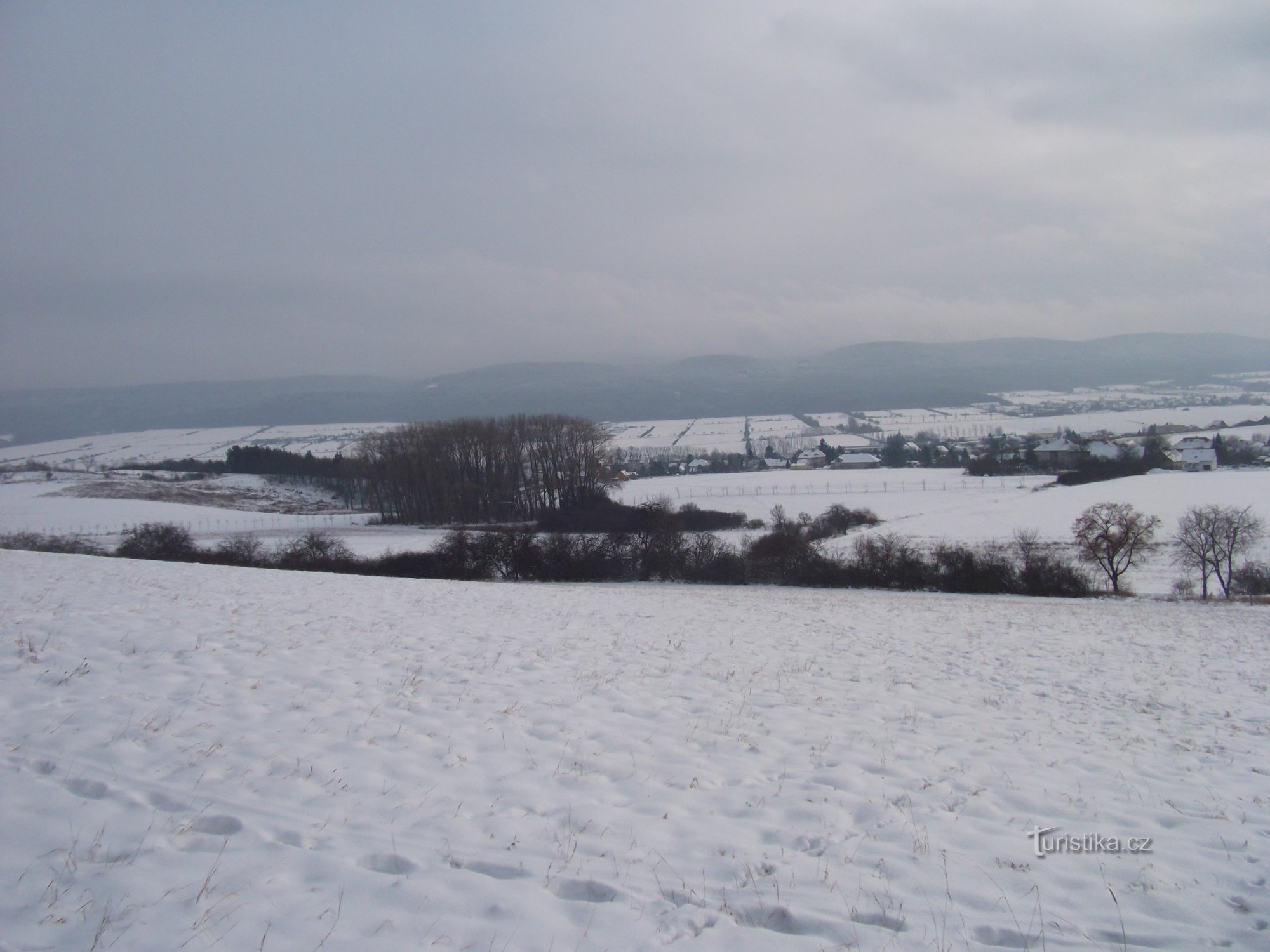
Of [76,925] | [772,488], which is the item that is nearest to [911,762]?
[76,925]

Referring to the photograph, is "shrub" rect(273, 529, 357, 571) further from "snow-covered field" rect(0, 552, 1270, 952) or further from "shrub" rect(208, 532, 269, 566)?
"snow-covered field" rect(0, 552, 1270, 952)

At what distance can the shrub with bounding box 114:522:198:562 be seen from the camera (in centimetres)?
3800

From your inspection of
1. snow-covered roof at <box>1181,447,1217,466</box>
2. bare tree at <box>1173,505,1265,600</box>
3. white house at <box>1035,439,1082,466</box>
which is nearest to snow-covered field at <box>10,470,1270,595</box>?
bare tree at <box>1173,505,1265,600</box>

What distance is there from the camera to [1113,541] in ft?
114

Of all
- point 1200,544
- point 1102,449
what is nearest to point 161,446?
Answer: point 1200,544

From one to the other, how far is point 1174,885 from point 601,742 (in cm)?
506

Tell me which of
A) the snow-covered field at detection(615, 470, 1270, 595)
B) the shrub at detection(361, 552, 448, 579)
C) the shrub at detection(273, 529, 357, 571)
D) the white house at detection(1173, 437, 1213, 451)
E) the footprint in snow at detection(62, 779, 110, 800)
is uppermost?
the footprint in snow at detection(62, 779, 110, 800)

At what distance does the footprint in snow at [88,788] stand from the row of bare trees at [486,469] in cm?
6422

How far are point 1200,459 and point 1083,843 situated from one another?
115m

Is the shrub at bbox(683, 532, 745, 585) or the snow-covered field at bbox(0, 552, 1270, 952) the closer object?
the snow-covered field at bbox(0, 552, 1270, 952)

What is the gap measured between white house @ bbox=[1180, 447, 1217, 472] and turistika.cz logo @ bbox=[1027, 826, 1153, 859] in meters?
110

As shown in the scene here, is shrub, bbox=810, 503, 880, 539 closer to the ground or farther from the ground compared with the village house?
closer to the ground

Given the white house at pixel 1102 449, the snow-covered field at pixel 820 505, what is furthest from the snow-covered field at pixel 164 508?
the white house at pixel 1102 449

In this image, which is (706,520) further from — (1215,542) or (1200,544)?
(1215,542)
